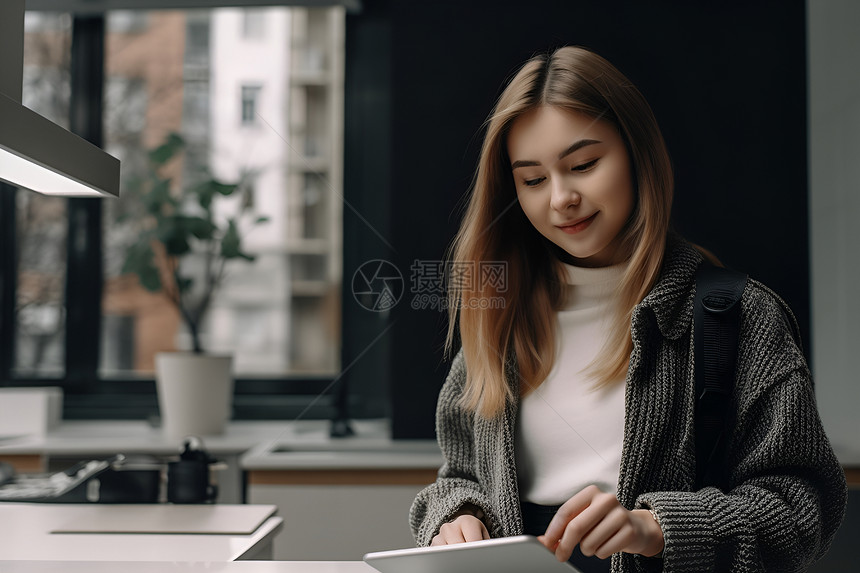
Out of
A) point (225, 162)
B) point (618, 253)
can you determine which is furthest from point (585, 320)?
point (225, 162)

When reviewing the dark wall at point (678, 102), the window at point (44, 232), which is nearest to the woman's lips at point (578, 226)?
the dark wall at point (678, 102)

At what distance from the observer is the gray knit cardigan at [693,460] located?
77cm

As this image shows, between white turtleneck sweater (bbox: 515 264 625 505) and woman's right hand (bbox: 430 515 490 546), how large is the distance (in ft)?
0.28

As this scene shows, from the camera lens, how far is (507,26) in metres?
1.14

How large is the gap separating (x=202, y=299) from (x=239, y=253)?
0.26 m

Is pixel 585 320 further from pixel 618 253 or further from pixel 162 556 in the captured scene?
pixel 162 556

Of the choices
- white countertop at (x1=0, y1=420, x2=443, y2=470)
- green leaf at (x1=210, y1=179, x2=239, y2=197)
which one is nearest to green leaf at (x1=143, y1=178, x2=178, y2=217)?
green leaf at (x1=210, y1=179, x2=239, y2=197)

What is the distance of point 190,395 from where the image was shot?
189cm

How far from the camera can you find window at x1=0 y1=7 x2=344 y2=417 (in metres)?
2.20

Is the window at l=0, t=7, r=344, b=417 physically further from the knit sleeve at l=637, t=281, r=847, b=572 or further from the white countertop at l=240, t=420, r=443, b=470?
the knit sleeve at l=637, t=281, r=847, b=572

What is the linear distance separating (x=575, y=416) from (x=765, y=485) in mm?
221

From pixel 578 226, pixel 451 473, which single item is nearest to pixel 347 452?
pixel 451 473

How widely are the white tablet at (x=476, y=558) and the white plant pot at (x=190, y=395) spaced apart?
1.31 metres

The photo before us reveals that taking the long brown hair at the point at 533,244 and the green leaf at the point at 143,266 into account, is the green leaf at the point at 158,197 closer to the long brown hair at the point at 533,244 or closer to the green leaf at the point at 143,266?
the green leaf at the point at 143,266
